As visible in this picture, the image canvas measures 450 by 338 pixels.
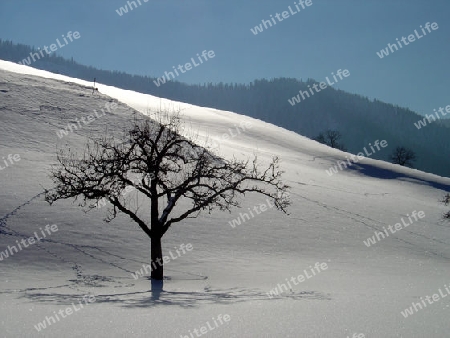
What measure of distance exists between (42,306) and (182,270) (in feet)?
33.1

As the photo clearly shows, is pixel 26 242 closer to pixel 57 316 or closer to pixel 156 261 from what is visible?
pixel 156 261

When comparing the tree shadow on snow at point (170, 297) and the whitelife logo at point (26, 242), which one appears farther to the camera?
the whitelife logo at point (26, 242)

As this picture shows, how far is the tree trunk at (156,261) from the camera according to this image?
58.9 ft

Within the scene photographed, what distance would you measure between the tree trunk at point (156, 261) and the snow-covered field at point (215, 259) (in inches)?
34.0

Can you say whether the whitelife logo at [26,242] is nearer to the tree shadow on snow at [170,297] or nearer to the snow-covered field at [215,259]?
the snow-covered field at [215,259]

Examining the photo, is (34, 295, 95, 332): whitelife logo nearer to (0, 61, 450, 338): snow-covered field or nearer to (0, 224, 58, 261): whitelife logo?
(0, 61, 450, 338): snow-covered field

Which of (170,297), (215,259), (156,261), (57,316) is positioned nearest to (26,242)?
(156,261)

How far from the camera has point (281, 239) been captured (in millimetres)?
27703

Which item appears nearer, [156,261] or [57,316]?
[57,316]

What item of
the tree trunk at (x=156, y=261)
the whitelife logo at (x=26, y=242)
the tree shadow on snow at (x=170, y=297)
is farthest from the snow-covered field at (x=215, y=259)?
the tree trunk at (x=156, y=261)

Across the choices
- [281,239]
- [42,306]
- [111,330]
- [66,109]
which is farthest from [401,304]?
[66,109]

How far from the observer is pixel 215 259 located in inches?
909

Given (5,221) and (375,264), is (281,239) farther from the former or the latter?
(5,221)

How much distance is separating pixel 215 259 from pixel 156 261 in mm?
5706
